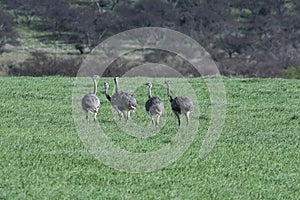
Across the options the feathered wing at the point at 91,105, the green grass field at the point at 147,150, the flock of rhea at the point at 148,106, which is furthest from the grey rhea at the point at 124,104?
the feathered wing at the point at 91,105

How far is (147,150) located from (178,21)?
62.8 metres

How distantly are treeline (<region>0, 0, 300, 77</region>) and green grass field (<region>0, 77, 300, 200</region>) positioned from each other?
38.3 meters

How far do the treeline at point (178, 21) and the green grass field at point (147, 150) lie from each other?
38306 millimetres

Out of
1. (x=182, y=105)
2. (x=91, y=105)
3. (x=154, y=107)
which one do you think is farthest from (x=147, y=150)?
(x=91, y=105)

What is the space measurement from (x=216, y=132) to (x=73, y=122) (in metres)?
3.02

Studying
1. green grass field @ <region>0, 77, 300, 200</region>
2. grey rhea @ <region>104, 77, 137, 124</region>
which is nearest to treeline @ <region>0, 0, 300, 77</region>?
green grass field @ <region>0, 77, 300, 200</region>

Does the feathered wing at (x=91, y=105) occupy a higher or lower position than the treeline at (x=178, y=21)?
lower

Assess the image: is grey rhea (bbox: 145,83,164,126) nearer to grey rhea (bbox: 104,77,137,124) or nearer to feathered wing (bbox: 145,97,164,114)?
feathered wing (bbox: 145,97,164,114)

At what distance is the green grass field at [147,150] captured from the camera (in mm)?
12531

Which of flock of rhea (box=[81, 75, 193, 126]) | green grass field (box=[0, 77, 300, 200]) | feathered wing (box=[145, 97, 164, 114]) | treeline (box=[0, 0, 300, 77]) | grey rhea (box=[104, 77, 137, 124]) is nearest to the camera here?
green grass field (box=[0, 77, 300, 200])

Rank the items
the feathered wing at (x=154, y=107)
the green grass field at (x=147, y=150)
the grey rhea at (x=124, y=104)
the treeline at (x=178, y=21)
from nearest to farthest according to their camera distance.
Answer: the green grass field at (x=147, y=150), the feathered wing at (x=154, y=107), the grey rhea at (x=124, y=104), the treeline at (x=178, y=21)

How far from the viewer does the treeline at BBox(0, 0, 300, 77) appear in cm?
6688

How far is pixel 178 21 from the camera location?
78.0 meters

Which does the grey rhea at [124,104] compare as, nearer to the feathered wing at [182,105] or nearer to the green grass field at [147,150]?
the green grass field at [147,150]
